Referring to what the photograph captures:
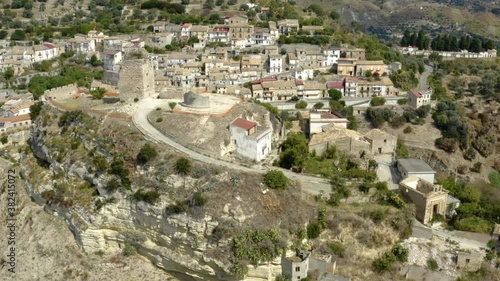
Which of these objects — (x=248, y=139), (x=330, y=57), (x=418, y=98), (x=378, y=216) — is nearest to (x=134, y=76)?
(x=248, y=139)

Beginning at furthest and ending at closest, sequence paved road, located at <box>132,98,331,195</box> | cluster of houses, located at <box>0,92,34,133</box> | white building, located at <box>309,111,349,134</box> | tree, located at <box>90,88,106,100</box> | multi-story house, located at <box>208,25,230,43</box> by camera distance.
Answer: multi-story house, located at <box>208,25,230,43</box> → cluster of houses, located at <box>0,92,34,133</box> → white building, located at <box>309,111,349,134</box> → tree, located at <box>90,88,106,100</box> → paved road, located at <box>132,98,331,195</box>

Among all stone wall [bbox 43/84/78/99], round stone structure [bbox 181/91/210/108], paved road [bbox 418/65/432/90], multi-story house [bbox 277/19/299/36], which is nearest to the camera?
round stone structure [bbox 181/91/210/108]

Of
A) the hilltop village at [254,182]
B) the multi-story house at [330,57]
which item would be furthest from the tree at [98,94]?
the multi-story house at [330,57]

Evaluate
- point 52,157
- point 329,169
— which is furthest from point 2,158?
point 329,169

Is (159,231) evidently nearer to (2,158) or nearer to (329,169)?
(329,169)

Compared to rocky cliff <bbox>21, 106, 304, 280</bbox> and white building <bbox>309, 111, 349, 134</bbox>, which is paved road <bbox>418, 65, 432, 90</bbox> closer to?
white building <bbox>309, 111, 349, 134</bbox>

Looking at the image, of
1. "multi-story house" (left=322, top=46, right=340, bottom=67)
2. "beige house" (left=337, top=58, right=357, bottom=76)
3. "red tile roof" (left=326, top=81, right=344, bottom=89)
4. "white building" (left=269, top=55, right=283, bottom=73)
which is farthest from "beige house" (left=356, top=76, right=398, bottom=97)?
"white building" (left=269, top=55, right=283, bottom=73)
